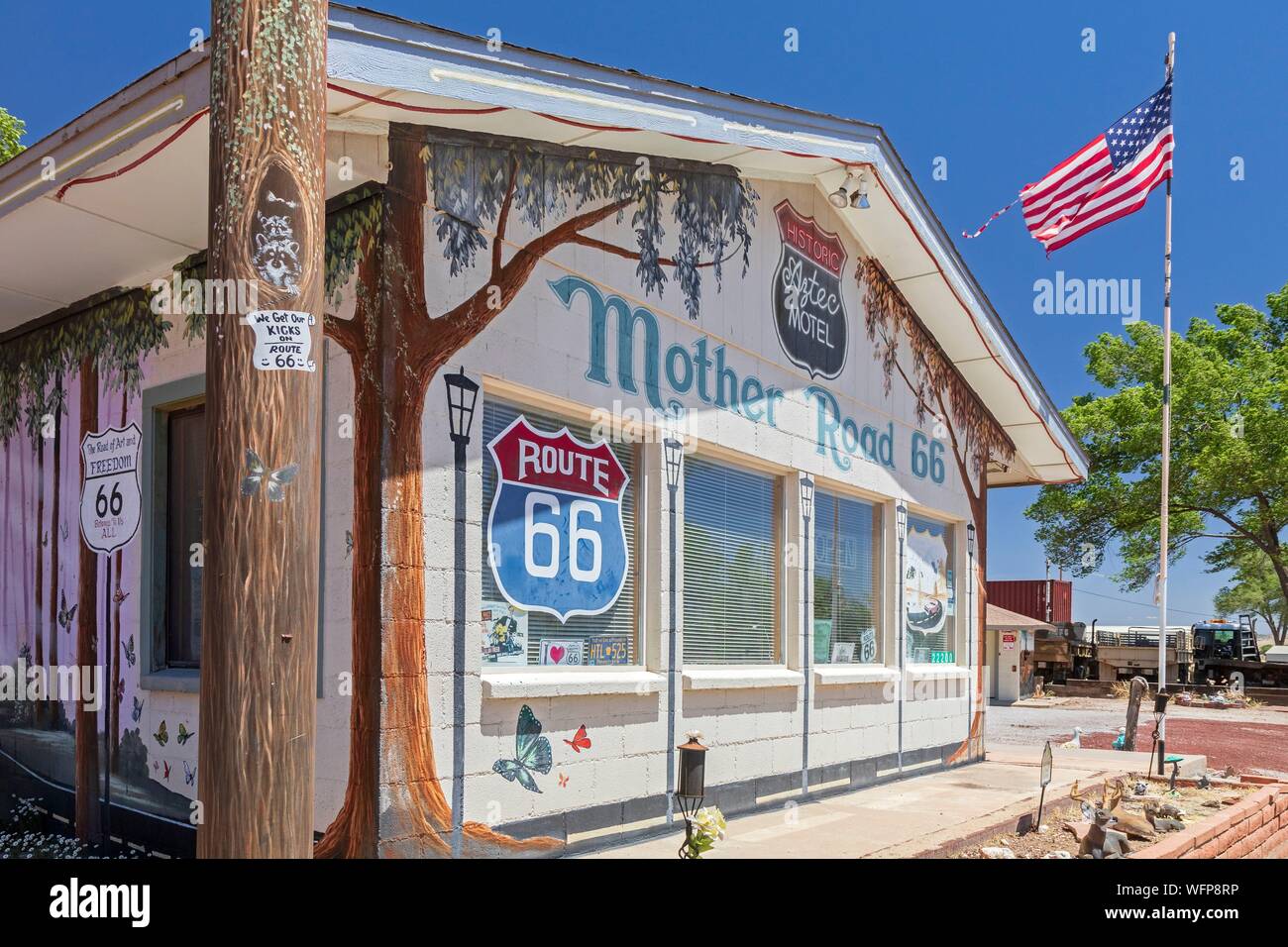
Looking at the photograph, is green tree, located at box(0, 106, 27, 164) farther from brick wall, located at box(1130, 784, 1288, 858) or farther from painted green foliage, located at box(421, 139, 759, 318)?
brick wall, located at box(1130, 784, 1288, 858)

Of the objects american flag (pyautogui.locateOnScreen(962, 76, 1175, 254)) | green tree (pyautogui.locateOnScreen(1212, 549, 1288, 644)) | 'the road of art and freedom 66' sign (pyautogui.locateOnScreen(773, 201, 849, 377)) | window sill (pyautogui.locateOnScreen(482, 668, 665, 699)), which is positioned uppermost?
american flag (pyautogui.locateOnScreen(962, 76, 1175, 254))

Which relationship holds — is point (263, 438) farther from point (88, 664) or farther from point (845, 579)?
point (845, 579)

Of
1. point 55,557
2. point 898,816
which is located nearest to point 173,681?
point 55,557

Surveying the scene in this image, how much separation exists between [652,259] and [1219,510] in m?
35.9

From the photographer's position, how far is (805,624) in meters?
11.3

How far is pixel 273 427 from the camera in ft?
12.3

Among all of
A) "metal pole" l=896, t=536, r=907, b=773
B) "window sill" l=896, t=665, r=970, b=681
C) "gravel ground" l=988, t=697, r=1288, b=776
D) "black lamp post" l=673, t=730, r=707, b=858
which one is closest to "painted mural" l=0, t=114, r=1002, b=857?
"black lamp post" l=673, t=730, r=707, b=858

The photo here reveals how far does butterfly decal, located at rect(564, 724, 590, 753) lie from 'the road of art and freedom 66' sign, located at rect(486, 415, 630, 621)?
0.80 metres

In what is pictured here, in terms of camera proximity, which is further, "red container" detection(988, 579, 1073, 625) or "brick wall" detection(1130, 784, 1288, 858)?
"red container" detection(988, 579, 1073, 625)

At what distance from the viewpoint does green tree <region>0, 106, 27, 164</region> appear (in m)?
20.6

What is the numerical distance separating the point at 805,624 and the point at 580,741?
372 centimetres
